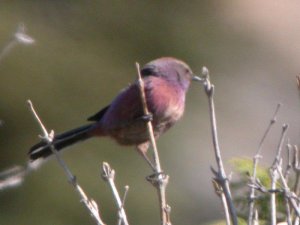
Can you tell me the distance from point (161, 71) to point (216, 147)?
2.29 m

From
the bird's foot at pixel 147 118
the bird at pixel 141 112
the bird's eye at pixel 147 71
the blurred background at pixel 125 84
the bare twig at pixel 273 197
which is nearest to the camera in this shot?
the bare twig at pixel 273 197

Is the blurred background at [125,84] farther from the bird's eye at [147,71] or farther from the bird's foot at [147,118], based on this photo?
the bird's foot at [147,118]

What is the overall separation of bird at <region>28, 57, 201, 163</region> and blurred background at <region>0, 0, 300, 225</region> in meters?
3.97

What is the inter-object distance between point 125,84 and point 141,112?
23.9 ft

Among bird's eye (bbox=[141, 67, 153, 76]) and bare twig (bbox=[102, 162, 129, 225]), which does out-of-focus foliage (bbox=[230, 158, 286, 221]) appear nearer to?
bare twig (bbox=[102, 162, 129, 225])

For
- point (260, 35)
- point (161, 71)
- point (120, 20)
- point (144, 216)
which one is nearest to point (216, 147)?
point (161, 71)

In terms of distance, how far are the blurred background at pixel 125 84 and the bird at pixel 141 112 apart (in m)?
3.97

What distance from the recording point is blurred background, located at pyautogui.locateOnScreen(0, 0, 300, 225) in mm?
11375

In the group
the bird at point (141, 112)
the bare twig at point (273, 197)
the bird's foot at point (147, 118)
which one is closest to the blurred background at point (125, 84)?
the bird at point (141, 112)

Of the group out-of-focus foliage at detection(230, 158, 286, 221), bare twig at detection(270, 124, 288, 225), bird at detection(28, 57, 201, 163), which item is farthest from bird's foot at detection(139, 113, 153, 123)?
bare twig at detection(270, 124, 288, 225)

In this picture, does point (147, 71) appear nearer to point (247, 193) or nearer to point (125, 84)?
point (247, 193)

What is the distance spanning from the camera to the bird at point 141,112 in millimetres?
5461

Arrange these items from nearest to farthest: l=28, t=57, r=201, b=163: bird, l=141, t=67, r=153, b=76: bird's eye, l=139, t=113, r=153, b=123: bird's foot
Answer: l=139, t=113, r=153, b=123: bird's foot
l=28, t=57, r=201, b=163: bird
l=141, t=67, r=153, b=76: bird's eye

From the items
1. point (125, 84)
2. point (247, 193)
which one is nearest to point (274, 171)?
point (247, 193)
